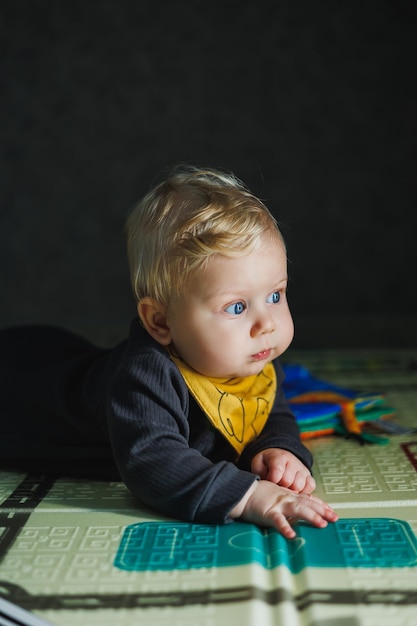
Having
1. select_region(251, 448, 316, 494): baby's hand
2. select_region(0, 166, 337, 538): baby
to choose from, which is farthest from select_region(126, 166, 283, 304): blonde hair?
select_region(251, 448, 316, 494): baby's hand

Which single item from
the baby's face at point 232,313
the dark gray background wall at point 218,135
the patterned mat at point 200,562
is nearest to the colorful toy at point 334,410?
the patterned mat at point 200,562

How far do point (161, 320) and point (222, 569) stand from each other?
0.29m

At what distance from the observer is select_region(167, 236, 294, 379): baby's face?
2.78 ft

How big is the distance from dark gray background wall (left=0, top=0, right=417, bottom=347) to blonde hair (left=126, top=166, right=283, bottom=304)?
1.67 meters

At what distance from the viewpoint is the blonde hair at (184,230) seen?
848 mm

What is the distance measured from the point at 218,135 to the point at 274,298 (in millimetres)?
1816

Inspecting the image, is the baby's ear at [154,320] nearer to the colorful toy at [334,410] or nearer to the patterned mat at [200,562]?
the patterned mat at [200,562]

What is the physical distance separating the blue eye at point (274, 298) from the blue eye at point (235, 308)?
0.11ft

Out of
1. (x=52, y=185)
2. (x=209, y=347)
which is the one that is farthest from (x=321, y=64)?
(x=209, y=347)

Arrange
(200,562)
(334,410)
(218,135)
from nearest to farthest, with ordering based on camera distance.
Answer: (200,562) → (334,410) → (218,135)

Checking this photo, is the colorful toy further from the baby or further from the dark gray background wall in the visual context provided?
the dark gray background wall

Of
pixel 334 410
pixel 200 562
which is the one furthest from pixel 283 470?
pixel 334 410

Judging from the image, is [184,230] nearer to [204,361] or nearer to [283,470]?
[204,361]

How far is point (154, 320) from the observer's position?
35.5 inches
